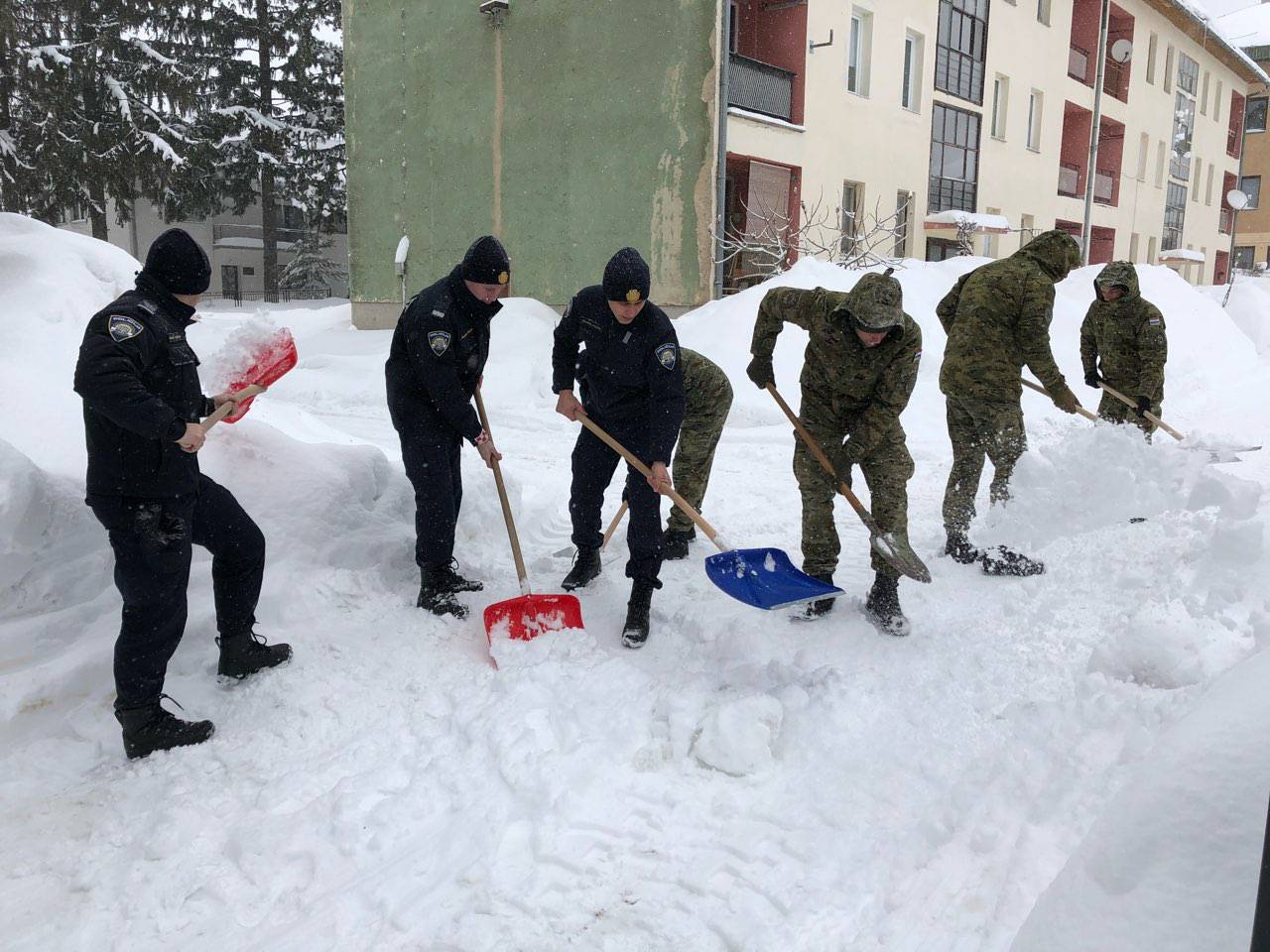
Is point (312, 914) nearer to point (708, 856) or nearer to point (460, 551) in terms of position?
point (708, 856)

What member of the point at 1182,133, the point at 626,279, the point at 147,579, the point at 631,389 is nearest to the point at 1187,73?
the point at 1182,133

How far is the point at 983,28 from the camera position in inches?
723

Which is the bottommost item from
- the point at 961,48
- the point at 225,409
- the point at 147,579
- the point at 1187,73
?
the point at 147,579

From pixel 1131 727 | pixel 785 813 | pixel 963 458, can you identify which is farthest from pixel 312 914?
pixel 963 458

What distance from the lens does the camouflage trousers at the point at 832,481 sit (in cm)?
396

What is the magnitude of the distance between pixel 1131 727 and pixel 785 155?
515 inches

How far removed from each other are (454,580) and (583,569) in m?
0.62

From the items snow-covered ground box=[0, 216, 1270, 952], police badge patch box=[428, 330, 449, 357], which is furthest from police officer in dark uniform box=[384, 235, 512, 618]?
snow-covered ground box=[0, 216, 1270, 952]

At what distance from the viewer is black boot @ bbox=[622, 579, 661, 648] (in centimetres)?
365

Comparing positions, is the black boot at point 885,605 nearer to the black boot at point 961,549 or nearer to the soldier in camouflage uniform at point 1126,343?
the black boot at point 961,549

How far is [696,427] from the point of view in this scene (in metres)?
4.79

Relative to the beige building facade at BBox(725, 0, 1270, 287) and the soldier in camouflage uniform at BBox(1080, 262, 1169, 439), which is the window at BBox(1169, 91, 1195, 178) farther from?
the soldier in camouflage uniform at BBox(1080, 262, 1169, 439)

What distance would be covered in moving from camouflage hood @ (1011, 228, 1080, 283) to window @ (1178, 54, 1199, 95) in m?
29.1

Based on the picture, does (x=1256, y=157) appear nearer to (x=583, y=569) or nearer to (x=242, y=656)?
(x=583, y=569)
